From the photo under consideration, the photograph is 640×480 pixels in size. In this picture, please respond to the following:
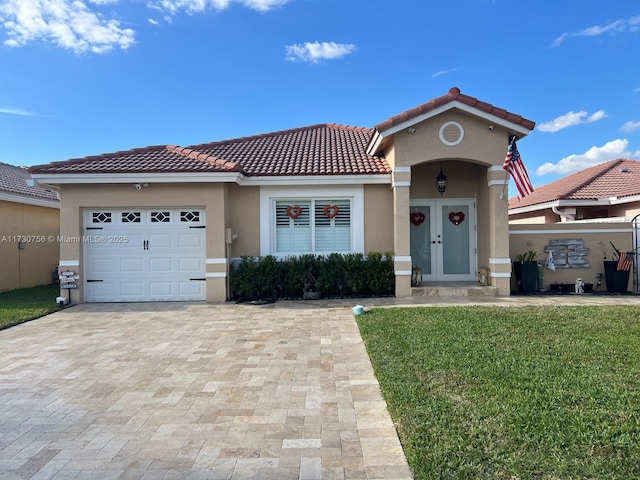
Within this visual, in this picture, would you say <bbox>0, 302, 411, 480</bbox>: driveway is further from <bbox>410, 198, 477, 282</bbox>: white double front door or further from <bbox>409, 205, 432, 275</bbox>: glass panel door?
<bbox>410, 198, 477, 282</bbox>: white double front door

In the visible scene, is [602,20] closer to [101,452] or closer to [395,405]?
[395,405]

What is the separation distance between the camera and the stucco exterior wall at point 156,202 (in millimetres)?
10625

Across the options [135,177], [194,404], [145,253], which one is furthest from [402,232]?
[194,404]

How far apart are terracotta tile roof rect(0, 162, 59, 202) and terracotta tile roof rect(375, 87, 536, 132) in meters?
12.4

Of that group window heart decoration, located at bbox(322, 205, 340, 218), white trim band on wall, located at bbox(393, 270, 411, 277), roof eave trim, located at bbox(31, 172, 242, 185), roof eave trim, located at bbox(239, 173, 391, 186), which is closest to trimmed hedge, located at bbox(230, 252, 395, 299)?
white trim band on wall, located at bbox(393, 270, 411, 277)

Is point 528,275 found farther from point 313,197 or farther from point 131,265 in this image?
point 131,265

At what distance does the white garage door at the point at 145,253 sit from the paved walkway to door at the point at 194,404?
9.27 ft

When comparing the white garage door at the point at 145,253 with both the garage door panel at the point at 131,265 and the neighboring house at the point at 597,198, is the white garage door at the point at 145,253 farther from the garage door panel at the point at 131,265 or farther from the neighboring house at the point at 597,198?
the neighboring house at the point at 597,198

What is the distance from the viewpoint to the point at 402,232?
1067 centimetres

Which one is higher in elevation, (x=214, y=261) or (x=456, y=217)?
(x=456, y=217)

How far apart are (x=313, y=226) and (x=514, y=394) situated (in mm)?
7853

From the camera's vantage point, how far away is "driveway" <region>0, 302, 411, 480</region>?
323cm

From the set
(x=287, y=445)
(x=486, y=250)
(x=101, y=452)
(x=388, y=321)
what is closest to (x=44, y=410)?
(x=101, y=452)

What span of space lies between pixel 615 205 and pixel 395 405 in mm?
16568
